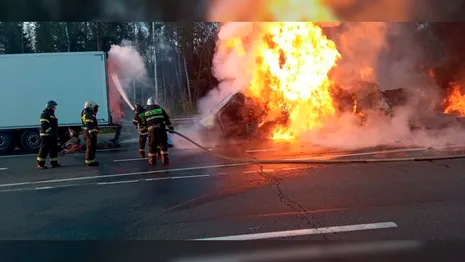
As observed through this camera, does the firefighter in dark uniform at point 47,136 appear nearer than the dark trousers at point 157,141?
No

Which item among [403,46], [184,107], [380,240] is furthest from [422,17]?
[184,107]

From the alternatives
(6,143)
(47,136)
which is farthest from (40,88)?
(47,136)

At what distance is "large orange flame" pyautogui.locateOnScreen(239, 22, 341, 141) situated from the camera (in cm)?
1209

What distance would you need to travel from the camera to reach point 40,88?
12.9 metres

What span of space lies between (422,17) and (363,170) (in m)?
6.31

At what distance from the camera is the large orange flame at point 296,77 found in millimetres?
12086

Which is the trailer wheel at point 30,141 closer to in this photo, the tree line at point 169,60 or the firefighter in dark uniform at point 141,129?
the tree line at point 169,60

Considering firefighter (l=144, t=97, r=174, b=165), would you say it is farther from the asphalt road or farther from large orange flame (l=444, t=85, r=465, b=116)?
large orange flame (l=444, t=85, r=465, b=116)

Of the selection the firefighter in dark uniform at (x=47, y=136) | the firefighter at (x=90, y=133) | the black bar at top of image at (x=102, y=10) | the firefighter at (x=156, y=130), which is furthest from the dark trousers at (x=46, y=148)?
the black bar at top of image at (x=102, y=10)

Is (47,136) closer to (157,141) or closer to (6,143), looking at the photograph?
(157,141)

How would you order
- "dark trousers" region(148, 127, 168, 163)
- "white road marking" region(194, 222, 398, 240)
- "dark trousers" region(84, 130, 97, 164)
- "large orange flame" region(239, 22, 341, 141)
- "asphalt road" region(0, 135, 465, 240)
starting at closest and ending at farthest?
"white road marking" region(194, 222, 398, 240) < "asphalt road" region(0, 135, 465, 240) < "dark trousers" region(148, 127, 168, 163) < "dark trousers" region(84, 130, 97, 164) < "large orange flame" region(239, 22, 341, 141)

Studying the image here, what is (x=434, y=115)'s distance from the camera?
1303cm

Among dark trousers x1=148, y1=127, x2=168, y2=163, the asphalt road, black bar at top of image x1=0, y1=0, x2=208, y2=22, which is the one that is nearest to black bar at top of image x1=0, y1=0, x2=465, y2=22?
black bar at top of image x1=0, y1=0, x2=208, y2=22

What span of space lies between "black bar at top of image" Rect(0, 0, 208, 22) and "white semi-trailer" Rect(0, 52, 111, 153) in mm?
12251
